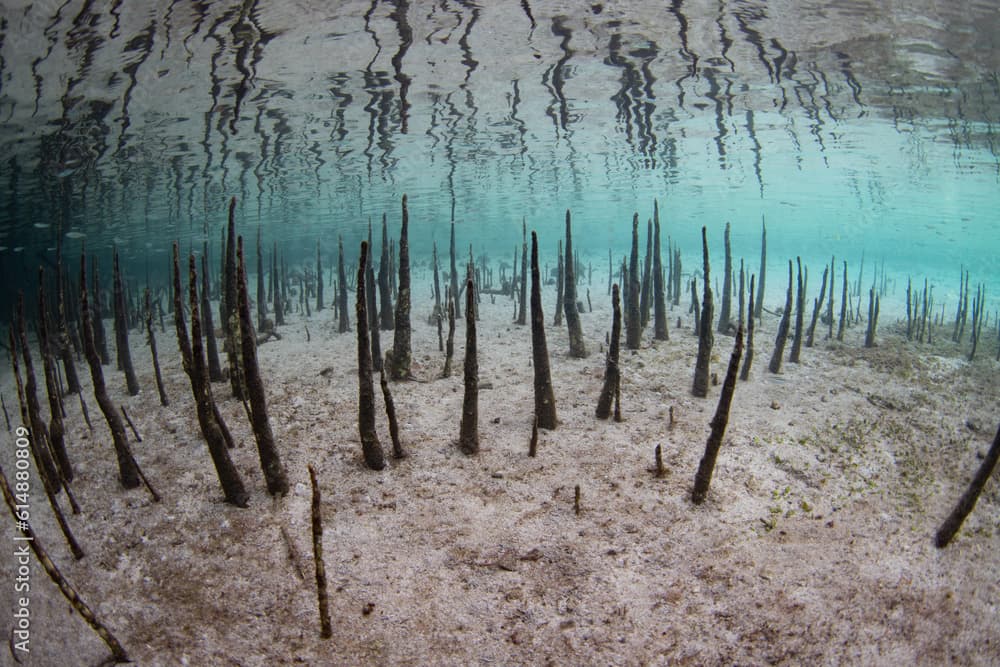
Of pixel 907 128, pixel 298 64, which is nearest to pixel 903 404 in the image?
pixel 907 128

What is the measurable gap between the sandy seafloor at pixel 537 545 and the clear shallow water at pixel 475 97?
7366mm

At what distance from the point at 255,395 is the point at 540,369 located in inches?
146

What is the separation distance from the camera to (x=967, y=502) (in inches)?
214

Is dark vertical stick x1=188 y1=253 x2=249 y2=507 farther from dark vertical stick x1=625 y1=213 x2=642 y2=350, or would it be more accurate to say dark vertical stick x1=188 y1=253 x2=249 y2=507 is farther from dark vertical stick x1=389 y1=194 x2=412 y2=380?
dark vertical stick x1=625 y1=213 x2=642 y2=350

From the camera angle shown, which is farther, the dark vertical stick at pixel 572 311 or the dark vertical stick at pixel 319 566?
the dark vertical stick at pixel 572 311

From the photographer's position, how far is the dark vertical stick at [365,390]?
5500 mm

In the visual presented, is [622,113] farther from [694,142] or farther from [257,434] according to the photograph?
[257,434]

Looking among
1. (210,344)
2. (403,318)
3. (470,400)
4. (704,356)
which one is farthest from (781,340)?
(210,344)

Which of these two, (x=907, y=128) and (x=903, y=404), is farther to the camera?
(x=907, y=128)

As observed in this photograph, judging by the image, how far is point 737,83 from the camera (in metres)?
13.3

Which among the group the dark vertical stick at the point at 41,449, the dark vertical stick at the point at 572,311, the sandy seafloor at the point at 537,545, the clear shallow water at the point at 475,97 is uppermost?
the clear shallow water at the point at 475,97

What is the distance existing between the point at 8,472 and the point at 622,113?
670 inches

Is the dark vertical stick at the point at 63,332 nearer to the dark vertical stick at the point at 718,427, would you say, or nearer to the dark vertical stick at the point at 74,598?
the dark vertical stick at the point at 74,598

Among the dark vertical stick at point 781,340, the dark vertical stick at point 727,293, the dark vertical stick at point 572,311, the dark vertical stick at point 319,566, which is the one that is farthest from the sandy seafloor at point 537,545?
the dark vertical stick at point 727,293
